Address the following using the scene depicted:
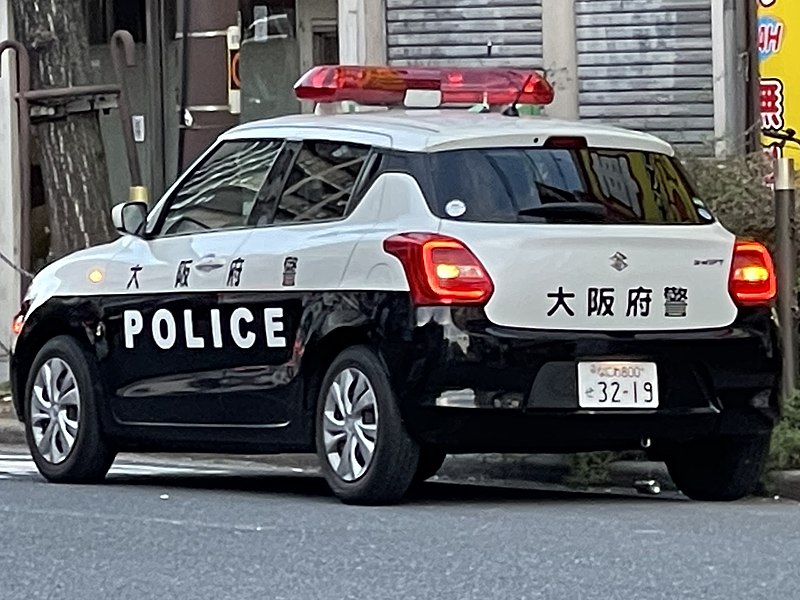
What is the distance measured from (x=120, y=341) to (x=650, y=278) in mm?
2548

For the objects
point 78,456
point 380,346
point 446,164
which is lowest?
point 78,456

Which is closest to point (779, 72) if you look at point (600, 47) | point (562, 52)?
point (600, 47)

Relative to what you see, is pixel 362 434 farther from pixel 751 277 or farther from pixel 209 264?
pixel 751 277

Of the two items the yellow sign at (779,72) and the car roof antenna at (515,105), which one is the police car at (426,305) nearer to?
the car roof antenna at (515,105)

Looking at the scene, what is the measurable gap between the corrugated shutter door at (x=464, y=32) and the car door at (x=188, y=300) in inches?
253

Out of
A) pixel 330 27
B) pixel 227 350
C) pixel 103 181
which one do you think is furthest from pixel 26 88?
pixel 227 350

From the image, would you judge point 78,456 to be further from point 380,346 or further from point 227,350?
point 380,346

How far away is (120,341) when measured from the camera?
10.4 meters

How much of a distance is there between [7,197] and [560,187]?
9.36 meters

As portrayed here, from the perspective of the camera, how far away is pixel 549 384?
29.3ft

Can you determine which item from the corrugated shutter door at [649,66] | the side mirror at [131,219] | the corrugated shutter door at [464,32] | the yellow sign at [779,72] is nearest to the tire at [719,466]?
the side mirror at [131,219]

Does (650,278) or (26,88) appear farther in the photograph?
(26,88)

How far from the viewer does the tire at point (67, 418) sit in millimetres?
10453

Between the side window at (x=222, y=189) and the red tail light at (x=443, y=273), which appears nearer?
the red tail light at (x=443, y=273)
